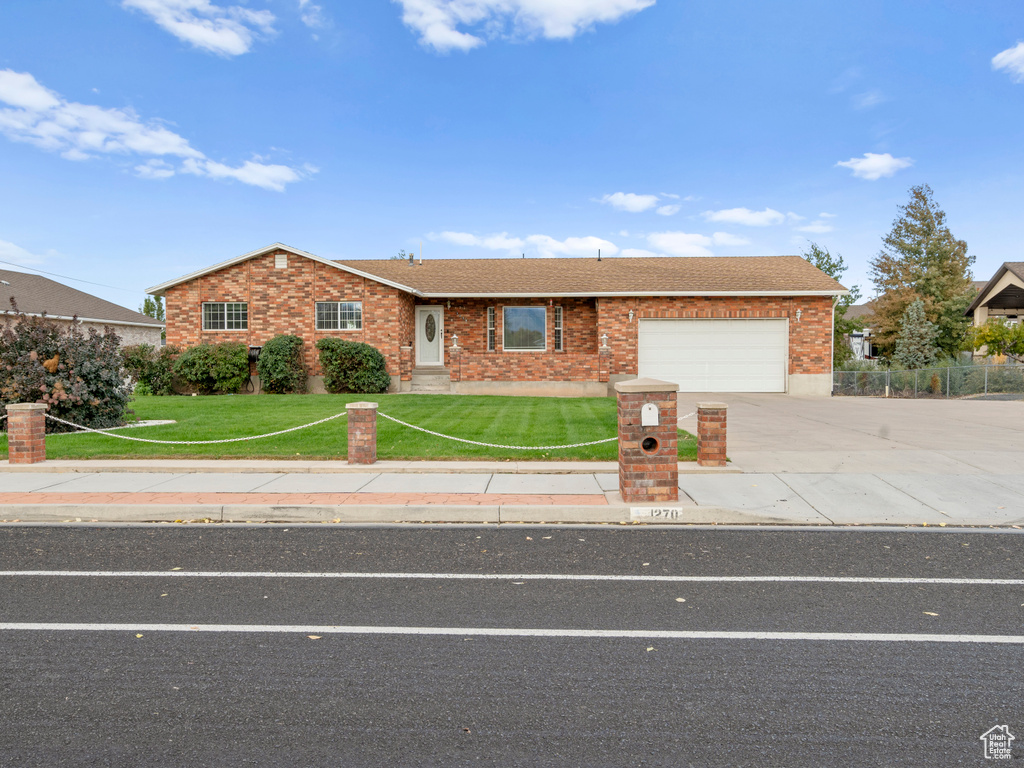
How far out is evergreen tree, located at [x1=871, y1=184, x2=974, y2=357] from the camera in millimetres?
36062

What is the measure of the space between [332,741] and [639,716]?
1.47 metres

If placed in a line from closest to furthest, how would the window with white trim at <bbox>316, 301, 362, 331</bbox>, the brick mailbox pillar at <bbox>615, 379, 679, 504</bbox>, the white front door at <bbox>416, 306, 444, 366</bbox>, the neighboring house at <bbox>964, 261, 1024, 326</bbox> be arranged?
the brick mailbox pillar at <bbox>615, 379, 679, 504</bbox>
the window with white trim at <bbox>316, 301, 362, 331</bbox>
the white front door at <bbox>416, 306, 444, 366</bbox>
the neighboring house at <bbox>964, 261, 1024, 326</bbox>

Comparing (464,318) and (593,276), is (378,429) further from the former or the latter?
(593,276)

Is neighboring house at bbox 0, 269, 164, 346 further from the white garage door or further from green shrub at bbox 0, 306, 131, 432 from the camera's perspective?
the white garage door

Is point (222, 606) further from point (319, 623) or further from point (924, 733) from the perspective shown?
point (924, 733)

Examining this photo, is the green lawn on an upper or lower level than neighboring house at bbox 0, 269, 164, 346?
lower

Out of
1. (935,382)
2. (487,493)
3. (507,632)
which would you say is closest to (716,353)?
(935,382)

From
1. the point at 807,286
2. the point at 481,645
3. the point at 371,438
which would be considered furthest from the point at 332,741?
the point at 807,286

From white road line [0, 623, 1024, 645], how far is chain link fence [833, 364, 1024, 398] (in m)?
22.9

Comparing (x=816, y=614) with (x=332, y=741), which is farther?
(x=816, y=614)

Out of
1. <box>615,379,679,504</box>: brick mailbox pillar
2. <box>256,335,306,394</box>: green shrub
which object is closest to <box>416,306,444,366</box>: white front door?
<box>256,335,306,394</box>: green shrub

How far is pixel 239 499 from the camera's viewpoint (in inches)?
314

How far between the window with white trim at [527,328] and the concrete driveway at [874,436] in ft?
18.7

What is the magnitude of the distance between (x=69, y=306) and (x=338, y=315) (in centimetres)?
1782
